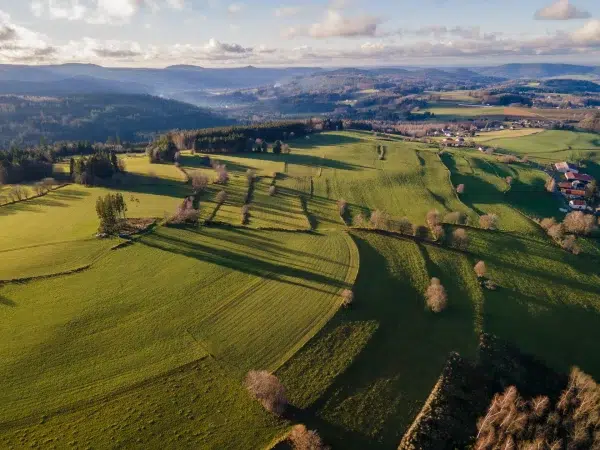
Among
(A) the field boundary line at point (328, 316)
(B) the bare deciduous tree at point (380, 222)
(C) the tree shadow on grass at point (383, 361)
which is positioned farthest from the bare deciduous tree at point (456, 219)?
(C) the tree shadow on grass at point (383, 361)

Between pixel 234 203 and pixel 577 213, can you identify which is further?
pixel 234 203

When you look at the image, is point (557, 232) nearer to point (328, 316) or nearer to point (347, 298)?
point (347, 298)

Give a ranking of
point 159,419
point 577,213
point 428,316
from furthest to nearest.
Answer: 1. point 577,213
2. point 428,316
3. point 159,419

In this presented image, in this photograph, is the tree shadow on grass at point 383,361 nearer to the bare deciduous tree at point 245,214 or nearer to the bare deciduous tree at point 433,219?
the bare deciduous tree at point 433,219

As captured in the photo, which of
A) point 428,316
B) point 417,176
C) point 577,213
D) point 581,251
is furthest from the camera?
point 417,176

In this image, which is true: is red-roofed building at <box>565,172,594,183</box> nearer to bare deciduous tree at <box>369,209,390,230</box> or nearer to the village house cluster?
the village house cluster

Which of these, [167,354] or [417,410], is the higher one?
[167,354]

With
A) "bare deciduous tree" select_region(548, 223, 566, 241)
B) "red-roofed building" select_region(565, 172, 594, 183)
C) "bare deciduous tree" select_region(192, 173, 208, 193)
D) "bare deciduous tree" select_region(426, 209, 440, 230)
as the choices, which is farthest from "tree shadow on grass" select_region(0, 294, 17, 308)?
"red-roofed building" select_region(565, 172, 594, 183)

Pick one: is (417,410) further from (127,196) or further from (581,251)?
(127,196)

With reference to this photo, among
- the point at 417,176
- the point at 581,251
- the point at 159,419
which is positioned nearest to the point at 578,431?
the point at 159,419
